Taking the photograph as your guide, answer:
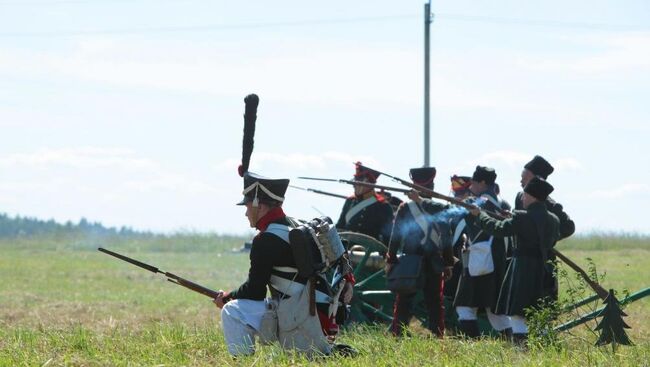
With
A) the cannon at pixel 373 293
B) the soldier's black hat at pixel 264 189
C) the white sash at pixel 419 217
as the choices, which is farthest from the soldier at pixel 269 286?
the cannon at pixel 373 293

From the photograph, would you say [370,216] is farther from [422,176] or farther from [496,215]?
[496,215]

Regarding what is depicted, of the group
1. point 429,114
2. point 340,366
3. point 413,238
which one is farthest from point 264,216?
point 429,114

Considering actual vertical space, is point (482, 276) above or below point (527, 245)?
below

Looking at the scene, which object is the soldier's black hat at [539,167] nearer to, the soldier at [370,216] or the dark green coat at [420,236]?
the dark green coat at [420,236]

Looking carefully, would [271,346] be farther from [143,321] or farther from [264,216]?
[143,321]

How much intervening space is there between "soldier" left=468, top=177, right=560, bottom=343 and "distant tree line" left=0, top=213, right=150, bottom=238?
134 ft

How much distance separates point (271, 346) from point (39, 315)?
24.7 ft

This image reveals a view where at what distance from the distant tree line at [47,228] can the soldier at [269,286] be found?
42.4 metres

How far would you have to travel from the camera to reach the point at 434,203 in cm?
1068

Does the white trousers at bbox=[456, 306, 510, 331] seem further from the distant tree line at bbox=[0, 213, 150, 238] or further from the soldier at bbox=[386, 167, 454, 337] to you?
the distant tree line at bbox=[0, 213, 150, 238]

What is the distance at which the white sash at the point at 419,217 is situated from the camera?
34.4ft

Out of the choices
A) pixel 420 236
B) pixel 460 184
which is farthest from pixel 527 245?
pixel 460 184

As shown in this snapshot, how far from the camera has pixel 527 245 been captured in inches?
378

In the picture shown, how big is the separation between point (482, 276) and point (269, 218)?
3.61 metres
